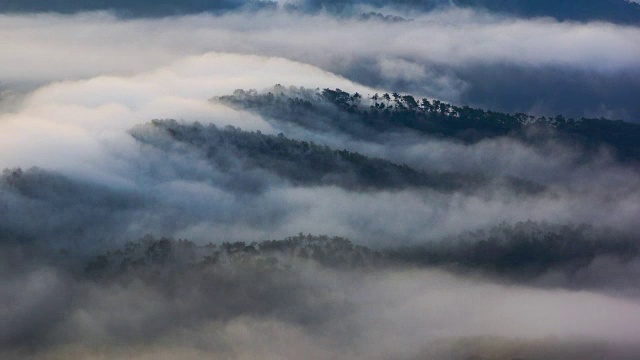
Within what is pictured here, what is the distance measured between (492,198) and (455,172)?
12243 mm

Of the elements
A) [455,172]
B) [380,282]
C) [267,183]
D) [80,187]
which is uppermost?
[455,172]

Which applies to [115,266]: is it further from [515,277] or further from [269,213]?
[515,277]

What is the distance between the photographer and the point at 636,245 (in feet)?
598

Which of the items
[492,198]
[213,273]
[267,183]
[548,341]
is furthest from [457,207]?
[213,273]

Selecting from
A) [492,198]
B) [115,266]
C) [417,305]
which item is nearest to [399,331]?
[417,305]

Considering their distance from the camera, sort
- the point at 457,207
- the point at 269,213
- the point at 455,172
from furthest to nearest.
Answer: the point at 455,172 → the point at 457,207 → the point at 269,213

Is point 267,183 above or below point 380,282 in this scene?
above

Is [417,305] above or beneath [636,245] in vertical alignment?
beneath

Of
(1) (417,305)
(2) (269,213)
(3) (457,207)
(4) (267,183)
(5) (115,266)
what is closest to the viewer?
(5) (115,266)

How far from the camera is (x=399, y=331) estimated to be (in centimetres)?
12419

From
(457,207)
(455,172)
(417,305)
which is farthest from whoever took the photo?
(455,172)

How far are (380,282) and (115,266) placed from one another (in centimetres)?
3709

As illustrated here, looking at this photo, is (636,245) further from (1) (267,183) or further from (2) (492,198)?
(1) (267,183)

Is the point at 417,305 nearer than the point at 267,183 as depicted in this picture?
Yes
